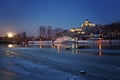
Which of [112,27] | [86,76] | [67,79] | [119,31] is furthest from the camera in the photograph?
[112,27]

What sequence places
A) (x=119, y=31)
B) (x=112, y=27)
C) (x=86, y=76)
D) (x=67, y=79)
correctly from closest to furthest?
(x=67, y=79)
(x=86, y=76)
(x=119, y=31)
(x=112, y=27)

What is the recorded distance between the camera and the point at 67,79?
471 inches

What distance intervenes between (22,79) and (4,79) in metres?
0.88

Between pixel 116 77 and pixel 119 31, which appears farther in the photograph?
pixel 119 31

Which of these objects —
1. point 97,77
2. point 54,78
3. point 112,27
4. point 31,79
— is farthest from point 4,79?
point 112,27

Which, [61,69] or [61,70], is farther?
[61,69]

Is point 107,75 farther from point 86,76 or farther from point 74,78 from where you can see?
point 74,78

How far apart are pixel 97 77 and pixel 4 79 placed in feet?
15.1

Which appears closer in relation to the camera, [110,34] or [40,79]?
[40,79]

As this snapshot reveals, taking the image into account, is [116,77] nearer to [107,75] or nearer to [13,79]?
[107,75]

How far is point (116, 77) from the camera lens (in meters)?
12.3

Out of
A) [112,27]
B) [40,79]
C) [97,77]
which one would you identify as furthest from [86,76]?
[112,27]

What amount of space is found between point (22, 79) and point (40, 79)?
Answer: 0.92m

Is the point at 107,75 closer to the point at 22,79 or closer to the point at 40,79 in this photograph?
the point at 40,79
